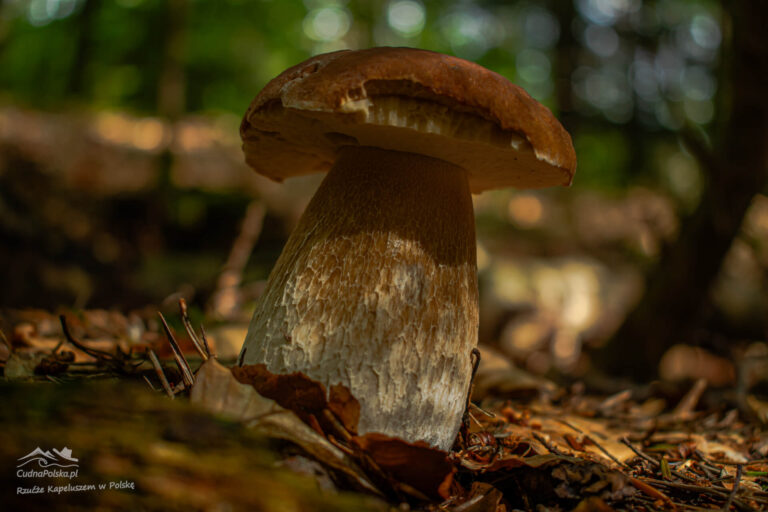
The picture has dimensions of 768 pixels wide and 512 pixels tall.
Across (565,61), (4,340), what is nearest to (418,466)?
(4,340)

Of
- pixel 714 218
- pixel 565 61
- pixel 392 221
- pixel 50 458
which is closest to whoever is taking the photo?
pixel 50 458

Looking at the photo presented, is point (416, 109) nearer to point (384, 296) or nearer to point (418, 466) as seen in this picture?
point (384, 296)

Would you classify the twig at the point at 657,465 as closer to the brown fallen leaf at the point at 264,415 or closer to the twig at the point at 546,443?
the twig at the point at 546,443

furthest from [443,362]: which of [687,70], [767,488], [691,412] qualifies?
[687,70]

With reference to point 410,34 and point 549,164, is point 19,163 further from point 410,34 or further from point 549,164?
point 410,34

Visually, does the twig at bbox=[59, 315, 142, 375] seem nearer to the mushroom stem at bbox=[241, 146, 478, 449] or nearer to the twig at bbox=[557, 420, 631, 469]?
the mushroom stem at bbox=[241, 146, 478, 449]

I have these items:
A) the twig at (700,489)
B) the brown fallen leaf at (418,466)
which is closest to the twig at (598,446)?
the twig at (700,489)

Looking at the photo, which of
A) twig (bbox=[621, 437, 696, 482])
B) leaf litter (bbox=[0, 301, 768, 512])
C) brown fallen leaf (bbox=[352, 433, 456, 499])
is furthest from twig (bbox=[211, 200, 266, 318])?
twig (bbox=[621, 437, 696, 482])
